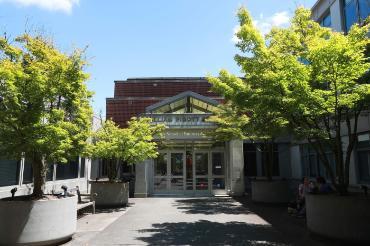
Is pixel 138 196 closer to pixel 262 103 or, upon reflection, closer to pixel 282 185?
pixel 282 185

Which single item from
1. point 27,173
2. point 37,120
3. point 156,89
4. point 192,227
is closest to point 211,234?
point 192,227

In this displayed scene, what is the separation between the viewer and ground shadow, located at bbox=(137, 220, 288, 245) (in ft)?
27.9

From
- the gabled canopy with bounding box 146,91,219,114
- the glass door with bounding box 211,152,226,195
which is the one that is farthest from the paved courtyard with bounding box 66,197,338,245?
the gabled canopy with bounding box 146,91,219,114

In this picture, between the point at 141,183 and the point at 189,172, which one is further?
the point at 189,172

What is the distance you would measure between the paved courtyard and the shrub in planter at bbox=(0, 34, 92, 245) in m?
1.09

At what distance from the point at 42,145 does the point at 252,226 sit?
641 centimetres

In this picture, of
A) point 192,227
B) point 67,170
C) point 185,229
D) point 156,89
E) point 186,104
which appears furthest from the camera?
point 156,89

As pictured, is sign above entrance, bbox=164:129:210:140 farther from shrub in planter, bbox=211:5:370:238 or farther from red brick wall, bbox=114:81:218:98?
red brick wall, bbox=114:81:218:98

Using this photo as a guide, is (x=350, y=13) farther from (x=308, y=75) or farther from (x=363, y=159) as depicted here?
(x=308, y=75)

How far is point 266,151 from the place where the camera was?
61.2ft

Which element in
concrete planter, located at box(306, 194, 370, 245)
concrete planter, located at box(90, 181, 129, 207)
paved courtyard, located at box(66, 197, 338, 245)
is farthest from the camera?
concrete planter, located at box(90, 181, 129, 207)

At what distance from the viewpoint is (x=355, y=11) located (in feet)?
46.6

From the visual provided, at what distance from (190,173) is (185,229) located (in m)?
11.8

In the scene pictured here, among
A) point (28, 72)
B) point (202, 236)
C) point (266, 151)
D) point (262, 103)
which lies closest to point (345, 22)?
point (266, 151)
